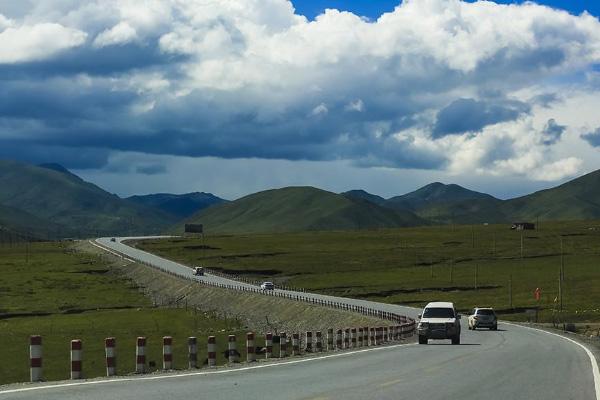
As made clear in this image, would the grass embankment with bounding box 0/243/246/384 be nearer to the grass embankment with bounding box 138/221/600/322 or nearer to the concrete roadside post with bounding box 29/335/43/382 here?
the concrete roadside post with bounding box 29/335/43/382

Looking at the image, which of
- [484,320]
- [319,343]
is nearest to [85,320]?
[484,320]

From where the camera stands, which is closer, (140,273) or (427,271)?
(140,273)

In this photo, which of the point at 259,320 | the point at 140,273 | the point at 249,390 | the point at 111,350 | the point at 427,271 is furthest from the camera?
the point at 427,271

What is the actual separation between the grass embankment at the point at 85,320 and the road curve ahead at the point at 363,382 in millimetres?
18632

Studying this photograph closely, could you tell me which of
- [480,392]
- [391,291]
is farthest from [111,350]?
[391,291]

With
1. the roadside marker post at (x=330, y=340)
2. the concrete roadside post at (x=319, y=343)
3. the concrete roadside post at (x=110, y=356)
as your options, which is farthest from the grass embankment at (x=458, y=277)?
the concrete roadside post at (x=110, y=356)

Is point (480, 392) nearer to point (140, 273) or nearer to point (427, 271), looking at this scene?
point (140, 273)

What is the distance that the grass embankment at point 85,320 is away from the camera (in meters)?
54.8

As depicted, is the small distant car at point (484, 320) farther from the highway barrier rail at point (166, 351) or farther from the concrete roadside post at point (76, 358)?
the concrete roadside post at point (76, 358)

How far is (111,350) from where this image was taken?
77.9 feet

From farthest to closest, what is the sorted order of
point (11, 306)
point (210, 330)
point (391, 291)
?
point (391, 291) → point (11, 306) → point (210, 330)

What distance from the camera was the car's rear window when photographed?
152 feet

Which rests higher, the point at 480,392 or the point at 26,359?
the point at 480,392

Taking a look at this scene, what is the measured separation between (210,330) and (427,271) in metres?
85.3
